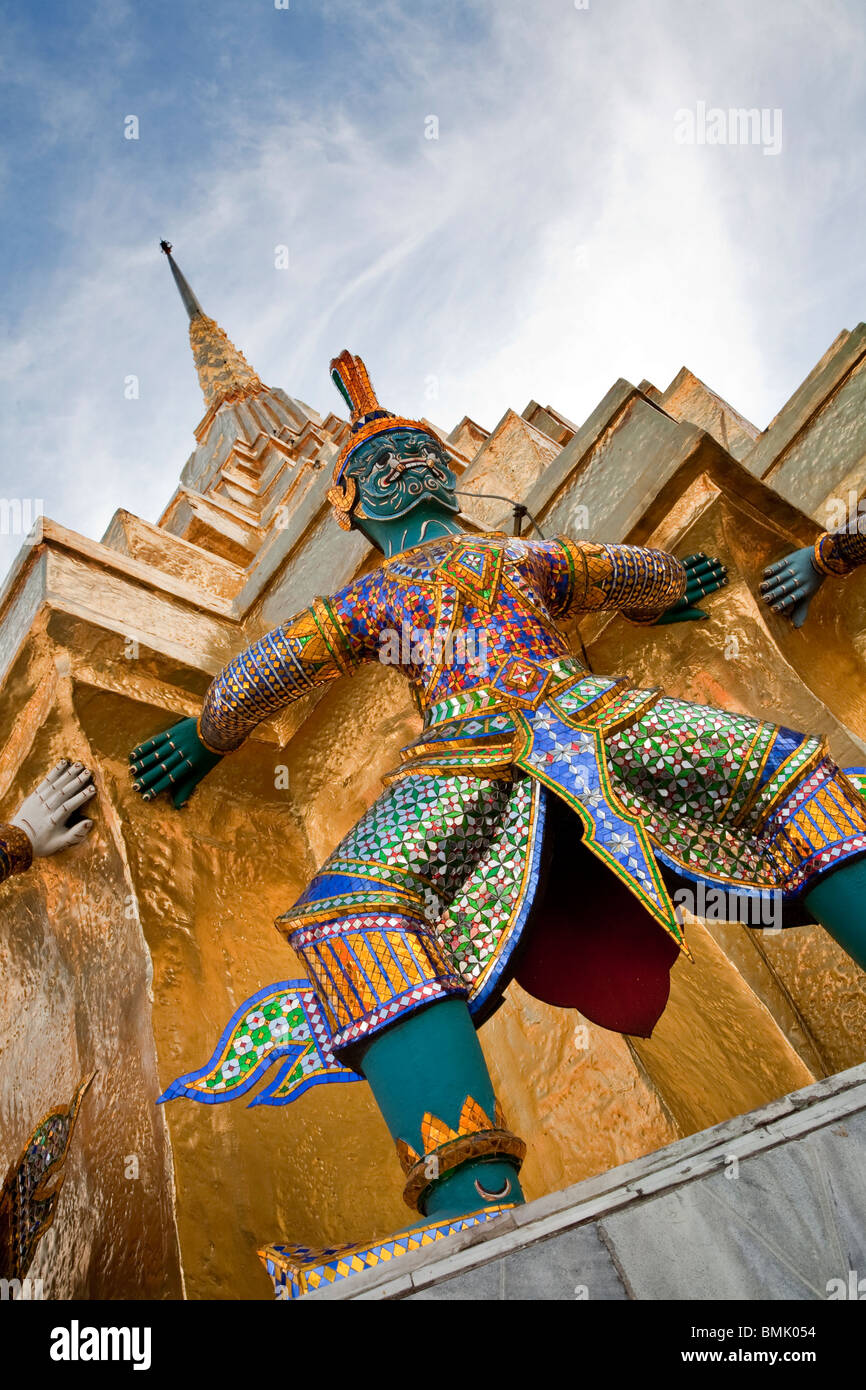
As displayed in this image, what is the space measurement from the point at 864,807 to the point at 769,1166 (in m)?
1.20

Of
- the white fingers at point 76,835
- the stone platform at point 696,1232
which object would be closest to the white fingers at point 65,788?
the white fingers at point 76,835

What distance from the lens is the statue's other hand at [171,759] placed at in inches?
146

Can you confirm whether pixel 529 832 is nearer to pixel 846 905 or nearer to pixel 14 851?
pixel 846 905

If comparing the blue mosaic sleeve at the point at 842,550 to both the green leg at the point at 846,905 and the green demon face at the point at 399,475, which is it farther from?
the green leg at the point at 846,905

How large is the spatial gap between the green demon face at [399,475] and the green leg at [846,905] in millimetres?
1973

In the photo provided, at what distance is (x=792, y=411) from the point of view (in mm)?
5652

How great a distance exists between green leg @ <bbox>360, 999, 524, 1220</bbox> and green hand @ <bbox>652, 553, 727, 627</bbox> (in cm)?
208

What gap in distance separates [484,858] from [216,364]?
13.5 metres

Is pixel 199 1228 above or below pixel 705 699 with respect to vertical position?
below

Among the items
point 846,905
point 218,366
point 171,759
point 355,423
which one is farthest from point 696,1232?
point 218,366

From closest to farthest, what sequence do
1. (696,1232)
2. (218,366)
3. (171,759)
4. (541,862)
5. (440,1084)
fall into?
(696,1232), (440,1084), (541,862), (171,759), (218,366)

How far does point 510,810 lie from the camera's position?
2.86m
